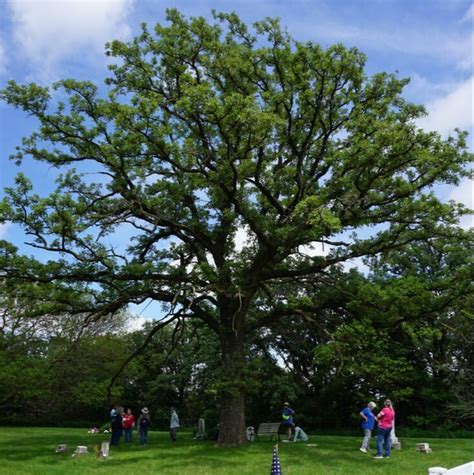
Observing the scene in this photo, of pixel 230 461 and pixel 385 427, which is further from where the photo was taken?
pixel 385 427

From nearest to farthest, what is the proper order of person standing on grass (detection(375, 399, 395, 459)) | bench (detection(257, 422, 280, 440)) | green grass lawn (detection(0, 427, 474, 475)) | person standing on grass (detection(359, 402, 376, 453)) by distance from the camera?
green grass lawn (detection(0, 427, 474, 475)), person standing on grass (detection(375, 399, 395, 459)), person standing on grass (detection(359, 402, 376, 453)), bench (detection(257, 422, 280, 440))

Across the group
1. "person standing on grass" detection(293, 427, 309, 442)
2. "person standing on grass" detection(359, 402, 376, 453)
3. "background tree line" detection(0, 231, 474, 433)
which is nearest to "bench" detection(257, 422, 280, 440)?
"person standing on grass" detection(293, 427, 309, 442)

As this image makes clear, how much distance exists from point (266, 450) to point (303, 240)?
6697 millimetres

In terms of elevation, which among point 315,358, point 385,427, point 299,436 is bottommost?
point 299,436

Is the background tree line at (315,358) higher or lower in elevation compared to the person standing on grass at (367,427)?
higher

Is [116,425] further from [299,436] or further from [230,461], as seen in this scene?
[299,436]

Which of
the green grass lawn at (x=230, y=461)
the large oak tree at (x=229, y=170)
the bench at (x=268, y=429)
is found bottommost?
the green grass lawn at (x=230, y=461)

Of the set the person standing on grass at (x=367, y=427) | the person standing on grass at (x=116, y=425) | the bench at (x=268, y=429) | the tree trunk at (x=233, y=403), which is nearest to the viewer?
the person standing on grass at (x=367, y=427)

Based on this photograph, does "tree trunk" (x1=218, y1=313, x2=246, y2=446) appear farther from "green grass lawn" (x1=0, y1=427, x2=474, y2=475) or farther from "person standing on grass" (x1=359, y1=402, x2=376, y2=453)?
"person standing on grass" (x1=359, y1=402, x2=376, y2=453)

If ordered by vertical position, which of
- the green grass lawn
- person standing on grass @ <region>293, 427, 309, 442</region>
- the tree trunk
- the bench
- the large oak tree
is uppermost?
the large oak tree

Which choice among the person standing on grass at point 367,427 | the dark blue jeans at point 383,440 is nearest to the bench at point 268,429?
the person standing on grass at point 367,427

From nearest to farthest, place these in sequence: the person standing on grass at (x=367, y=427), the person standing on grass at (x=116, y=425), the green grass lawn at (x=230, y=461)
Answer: the green grass lawn at (x=230, y=461) < the person standing on grass at (x=367, y=427) < the person standing on grass at (x=116, y=425)

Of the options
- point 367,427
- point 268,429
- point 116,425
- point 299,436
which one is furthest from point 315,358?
point 116,425

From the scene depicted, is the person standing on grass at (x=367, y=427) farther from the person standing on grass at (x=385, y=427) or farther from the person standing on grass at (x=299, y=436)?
the person standing on grass at (x=299, y=436)
